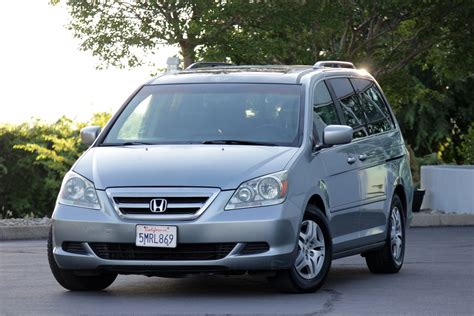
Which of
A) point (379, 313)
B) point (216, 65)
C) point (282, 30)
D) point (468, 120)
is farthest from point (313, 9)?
point (468, 120)

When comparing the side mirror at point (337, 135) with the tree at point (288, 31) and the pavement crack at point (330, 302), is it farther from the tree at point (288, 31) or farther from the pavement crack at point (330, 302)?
the tree at point (288, 31)

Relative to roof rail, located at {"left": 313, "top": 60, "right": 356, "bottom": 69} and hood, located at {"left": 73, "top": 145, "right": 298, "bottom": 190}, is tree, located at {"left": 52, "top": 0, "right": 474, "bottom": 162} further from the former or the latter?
hood, located at {"left": 73, "top": 145, "right": 298, "bottom": 190}

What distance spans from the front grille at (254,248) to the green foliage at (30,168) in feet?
41.8

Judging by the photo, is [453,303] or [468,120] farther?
[468,120]

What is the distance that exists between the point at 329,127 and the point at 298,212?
1106mm

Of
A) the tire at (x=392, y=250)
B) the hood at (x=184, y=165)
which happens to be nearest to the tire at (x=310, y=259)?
the hood at (x=184, y=165)

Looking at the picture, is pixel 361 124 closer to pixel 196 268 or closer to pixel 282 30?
pixel 196 268

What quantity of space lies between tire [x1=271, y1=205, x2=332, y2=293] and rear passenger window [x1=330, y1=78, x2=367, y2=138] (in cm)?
158

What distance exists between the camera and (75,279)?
1184 centimetres

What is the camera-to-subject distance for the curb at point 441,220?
22.7 metres

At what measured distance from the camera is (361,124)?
13.5 meters

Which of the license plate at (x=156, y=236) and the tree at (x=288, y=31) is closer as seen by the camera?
the license plate at (x=156, y=236)

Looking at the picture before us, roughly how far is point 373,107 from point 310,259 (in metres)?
2.90

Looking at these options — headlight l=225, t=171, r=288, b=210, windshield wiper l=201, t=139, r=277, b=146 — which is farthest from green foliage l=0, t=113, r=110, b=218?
headlight l=225, t=171, r=288, b=210
